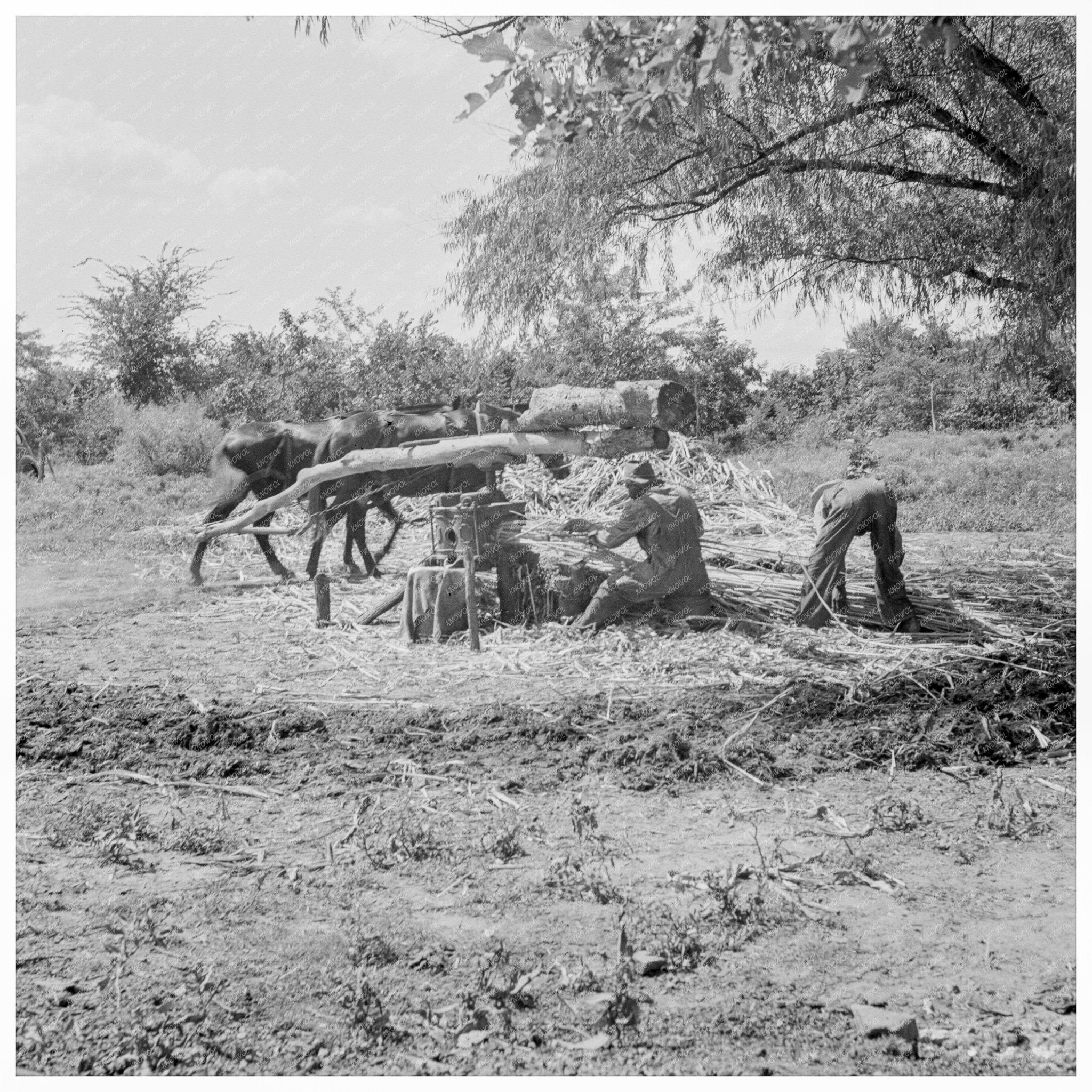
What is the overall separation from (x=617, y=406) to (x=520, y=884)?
159 inches

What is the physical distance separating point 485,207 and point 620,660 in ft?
12.2

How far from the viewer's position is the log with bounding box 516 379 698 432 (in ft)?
22.8

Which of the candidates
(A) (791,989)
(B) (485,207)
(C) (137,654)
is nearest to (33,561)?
(C) (137,654)

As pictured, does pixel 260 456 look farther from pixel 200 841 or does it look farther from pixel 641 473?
pixel 200 841

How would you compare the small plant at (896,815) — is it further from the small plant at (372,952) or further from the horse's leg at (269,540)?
the horse's leg at (269,540)

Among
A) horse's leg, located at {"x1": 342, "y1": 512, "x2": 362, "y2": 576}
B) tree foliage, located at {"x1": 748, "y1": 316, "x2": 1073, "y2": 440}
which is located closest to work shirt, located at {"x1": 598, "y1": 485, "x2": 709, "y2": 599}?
horse's leg, located at {"x1": 342, "y1": 512, "x2": 362, "y2": 576}

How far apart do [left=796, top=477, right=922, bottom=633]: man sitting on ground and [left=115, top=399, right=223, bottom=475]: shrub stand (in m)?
8.08

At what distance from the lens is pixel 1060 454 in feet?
49.2

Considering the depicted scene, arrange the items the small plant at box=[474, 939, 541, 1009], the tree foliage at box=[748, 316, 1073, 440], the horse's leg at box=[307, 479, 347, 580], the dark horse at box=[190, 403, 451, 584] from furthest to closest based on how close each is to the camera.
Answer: the tree foliage at box=[748, 316, 1073, 440], the dark horse at box=[190, 403, 451, 584], the horse's leg at box=[307, 479, 347, 580], the small plant at box=[474, 939, 541, 1009]

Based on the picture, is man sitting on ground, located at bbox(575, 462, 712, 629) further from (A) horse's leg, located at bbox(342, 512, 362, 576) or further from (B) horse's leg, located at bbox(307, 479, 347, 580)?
(A) horse's leg, located at bbox(342, 512, 362, 576)

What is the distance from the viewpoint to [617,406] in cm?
705

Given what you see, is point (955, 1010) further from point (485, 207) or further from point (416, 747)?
point (485, 207)

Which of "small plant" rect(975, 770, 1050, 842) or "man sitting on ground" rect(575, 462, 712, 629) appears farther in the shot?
"man sitting on ground" rect(575, 462, 712, 629)

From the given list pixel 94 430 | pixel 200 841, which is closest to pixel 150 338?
pixel 94 430
